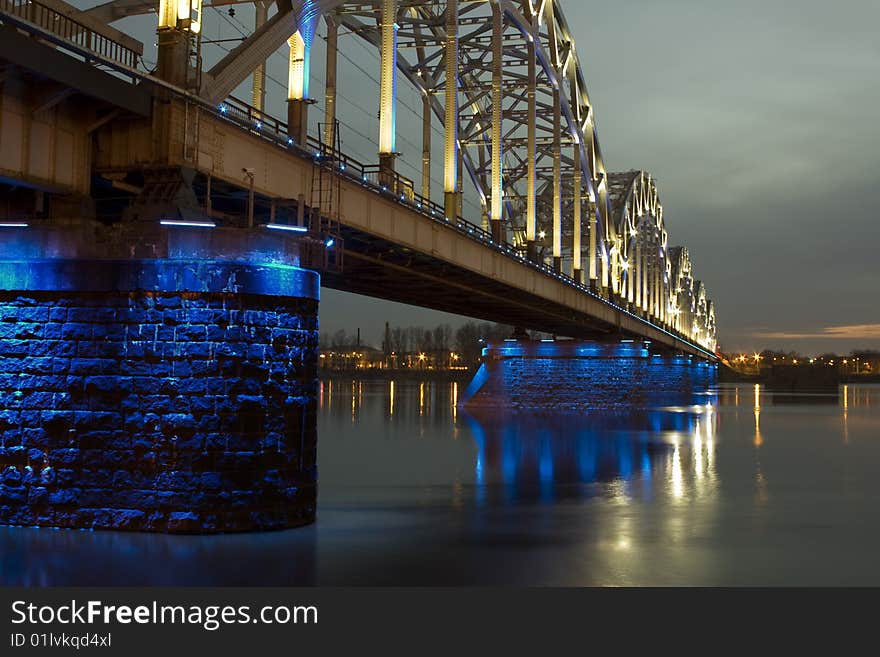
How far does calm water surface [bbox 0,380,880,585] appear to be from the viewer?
49.6ft

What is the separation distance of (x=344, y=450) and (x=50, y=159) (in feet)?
71.1

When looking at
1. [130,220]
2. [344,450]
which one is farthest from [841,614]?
[344,450]

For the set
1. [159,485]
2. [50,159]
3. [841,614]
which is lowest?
[841,614]

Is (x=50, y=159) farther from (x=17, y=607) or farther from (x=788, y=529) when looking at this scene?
(x=788, y=529)

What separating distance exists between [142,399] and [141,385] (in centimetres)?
23

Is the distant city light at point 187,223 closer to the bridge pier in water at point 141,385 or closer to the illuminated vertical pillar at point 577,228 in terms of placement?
the bridge pier in water at point 141,385

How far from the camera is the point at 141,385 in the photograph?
16.9 metres

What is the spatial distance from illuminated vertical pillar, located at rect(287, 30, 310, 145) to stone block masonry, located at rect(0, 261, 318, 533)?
7.44m

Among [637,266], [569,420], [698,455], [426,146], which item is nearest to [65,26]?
[698,455]

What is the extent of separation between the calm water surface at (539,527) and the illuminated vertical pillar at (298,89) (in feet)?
28.2

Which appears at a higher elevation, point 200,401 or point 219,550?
point 200,401

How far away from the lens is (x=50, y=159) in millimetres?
17172

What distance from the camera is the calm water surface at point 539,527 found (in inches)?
596

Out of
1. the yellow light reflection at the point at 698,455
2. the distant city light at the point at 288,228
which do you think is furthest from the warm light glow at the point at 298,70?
the yellow light reflection at the point at 698,455
